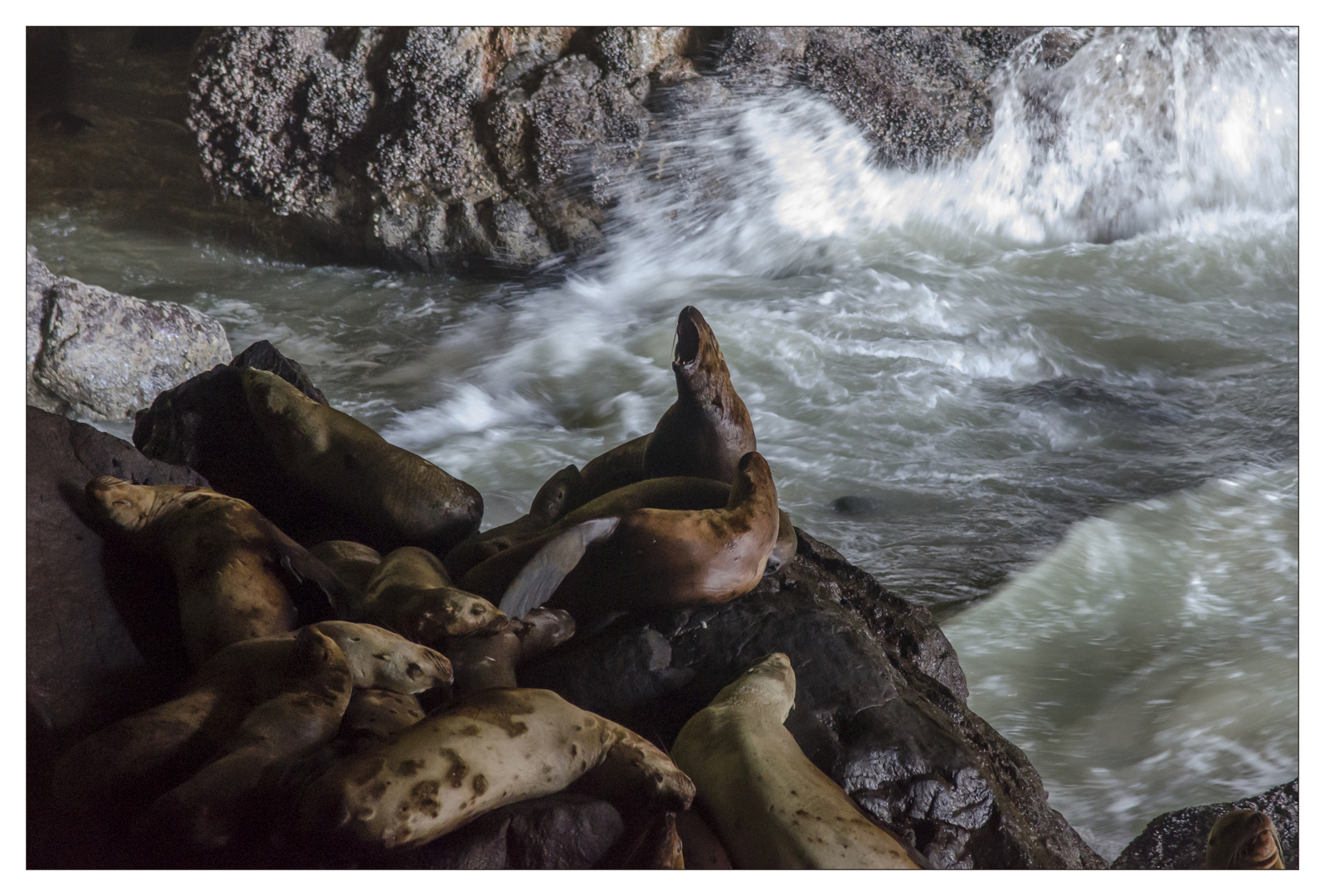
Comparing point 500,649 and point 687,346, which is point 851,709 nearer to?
point 500,649

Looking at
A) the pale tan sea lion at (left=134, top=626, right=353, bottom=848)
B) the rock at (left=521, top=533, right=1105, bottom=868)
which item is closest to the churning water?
the rock at (left=521, top=533, right=1105, bottom=868)

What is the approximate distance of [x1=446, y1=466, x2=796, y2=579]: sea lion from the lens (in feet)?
6.50

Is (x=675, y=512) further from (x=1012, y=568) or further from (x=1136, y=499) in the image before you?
(x=1136, y=499)

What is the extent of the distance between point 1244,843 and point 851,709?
761 millimetres

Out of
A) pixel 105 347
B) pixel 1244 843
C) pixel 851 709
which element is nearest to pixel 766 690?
pixel 851 709

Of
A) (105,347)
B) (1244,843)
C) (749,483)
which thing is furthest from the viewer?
(105,347)

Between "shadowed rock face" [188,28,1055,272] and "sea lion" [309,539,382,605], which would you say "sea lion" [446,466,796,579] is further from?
"shadowed rock face" [188,28,1055,272]

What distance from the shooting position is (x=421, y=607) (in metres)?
1.66

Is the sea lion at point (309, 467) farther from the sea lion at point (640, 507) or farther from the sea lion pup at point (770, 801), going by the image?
the sea lion pup at point (770, 801)

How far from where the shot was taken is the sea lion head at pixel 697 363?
2139mm

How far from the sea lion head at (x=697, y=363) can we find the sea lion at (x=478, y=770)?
0.88 meters

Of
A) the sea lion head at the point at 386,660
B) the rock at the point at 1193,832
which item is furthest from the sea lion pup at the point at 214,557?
the rock at the point at 1193,832

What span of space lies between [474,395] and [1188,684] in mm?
2327
